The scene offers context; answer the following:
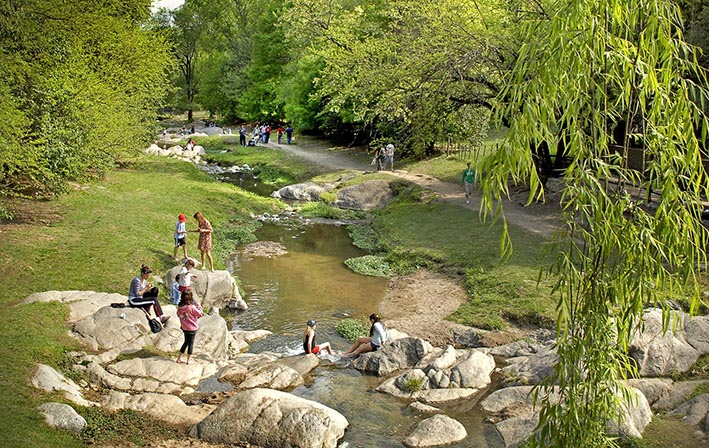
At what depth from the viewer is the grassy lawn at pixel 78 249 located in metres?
10.8

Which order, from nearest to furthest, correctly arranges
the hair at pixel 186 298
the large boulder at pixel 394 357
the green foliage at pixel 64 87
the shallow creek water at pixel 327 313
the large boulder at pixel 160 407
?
the large boulder at pixel 160 407 < the shallow creek water at pixel 327 313 < the hair at pixel 186 298 < the large boulder at pixel 394 357 < the green foliage at pixel 64 87

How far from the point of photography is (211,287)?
18.4 metres

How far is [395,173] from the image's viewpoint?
3753cm

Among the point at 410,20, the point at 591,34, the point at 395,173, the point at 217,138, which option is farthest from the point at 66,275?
the point at 217,138

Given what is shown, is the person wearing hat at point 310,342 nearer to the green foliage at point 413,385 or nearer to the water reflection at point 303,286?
the water reflection at point 303,286

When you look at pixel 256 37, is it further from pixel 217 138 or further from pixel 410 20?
pixel 410 20

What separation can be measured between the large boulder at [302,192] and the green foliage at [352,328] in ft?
60.2

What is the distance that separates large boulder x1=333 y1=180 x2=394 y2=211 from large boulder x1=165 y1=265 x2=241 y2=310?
15.2 meters

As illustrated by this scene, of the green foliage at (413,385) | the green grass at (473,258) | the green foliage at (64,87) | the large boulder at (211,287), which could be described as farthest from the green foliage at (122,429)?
the green foliage at (64,87)

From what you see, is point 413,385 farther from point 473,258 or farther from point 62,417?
point 473,258

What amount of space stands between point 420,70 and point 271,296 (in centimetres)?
1121

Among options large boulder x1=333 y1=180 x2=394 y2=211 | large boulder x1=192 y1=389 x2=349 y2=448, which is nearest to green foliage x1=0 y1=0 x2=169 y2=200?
large boulder x1=333 y1=180 x2=394 y2=211

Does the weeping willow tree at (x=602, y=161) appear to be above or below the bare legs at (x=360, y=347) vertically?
above

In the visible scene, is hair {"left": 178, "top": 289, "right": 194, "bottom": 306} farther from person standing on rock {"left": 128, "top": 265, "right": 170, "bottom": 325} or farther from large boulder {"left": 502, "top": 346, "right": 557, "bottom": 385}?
large boulder {"left": 502, "top": 346, "right": 557, "bottom": 385}
